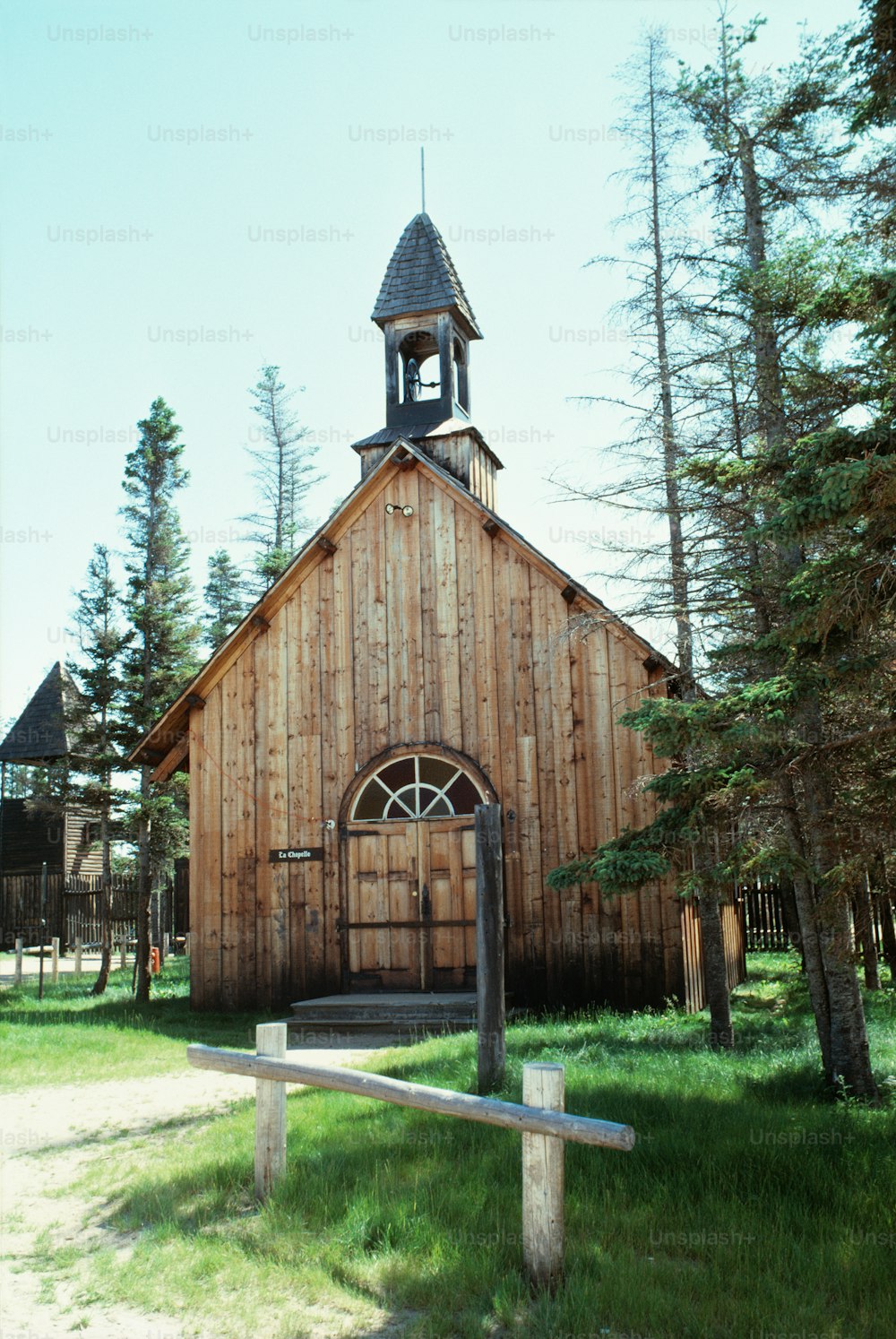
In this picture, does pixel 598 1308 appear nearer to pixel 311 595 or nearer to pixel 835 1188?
pixel 835 1188

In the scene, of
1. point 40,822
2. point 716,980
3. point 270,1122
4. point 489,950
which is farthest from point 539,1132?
point 40,822

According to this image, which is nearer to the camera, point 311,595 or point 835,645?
point 835,645

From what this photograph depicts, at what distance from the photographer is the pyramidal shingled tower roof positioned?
A: 1703 cm

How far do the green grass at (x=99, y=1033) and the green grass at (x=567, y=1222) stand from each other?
3139 millimetres

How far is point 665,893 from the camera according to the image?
13.1 metres

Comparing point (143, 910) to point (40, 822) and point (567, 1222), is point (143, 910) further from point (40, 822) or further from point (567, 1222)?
point (40, 822)

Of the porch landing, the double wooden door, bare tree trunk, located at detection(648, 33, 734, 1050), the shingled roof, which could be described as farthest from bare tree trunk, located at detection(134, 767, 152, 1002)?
the shingled roof

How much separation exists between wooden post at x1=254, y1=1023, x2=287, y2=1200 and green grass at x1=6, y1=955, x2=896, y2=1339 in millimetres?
137

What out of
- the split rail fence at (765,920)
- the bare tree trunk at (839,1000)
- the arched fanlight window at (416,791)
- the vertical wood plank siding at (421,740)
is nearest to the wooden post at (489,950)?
the bare tree trunk at (839,1000)

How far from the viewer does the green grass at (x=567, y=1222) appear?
461cm

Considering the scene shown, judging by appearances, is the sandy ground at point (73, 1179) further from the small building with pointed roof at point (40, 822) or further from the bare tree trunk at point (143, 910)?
the small building with pointed roof at point (40, 822)

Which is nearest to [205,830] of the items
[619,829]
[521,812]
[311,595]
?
[311,595]

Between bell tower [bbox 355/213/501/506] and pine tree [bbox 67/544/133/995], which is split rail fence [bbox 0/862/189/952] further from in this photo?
bell tower [bbox 355/213/501/506]

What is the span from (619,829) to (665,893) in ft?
3.08
